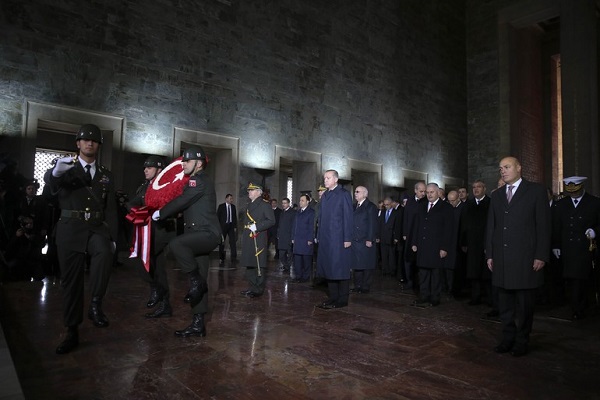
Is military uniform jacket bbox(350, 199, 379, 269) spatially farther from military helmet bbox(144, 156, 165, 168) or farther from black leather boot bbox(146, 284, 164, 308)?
military helmet bbox(144, 156, 165, 168)

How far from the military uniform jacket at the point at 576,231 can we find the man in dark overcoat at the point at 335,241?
275 cm

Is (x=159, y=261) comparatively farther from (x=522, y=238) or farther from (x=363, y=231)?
(x=522, y=238)

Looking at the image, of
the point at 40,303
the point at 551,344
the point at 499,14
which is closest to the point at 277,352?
the point at 551,344

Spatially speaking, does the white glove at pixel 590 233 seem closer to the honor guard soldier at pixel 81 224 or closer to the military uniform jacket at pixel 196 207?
the military uniform jacket at pixel 196 207

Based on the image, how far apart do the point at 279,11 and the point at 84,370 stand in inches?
502

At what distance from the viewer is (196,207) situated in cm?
370

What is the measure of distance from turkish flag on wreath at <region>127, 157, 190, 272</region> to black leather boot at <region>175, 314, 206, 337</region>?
88 cm

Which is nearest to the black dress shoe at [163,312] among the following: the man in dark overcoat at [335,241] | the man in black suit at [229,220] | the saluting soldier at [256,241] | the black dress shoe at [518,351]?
the saluting soldier at [256,241]

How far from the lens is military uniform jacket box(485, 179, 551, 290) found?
3.49m

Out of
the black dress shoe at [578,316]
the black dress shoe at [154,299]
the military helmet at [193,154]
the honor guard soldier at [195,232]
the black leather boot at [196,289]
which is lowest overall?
the black dress shoe at [578,316]

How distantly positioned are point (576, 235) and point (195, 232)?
475 cm

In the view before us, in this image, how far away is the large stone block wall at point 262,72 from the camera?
9375 millimetres

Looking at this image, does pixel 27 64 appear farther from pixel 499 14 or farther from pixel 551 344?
pixel 499 14

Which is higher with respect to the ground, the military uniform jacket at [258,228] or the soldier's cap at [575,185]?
the soldier's cap at [575,185]
